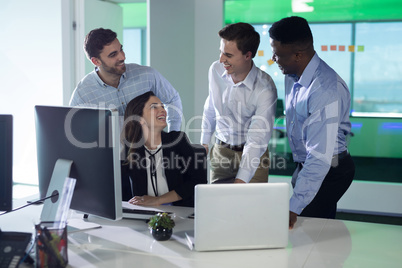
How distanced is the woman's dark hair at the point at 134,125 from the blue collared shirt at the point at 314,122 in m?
0.92

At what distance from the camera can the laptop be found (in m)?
1.91

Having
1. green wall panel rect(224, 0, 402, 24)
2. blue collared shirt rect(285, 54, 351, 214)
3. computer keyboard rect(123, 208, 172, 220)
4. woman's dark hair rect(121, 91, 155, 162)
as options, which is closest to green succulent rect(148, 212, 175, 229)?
computer keyboard rect(123, 208, 172, 220)

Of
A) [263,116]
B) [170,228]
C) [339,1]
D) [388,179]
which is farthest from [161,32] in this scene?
[170,228]

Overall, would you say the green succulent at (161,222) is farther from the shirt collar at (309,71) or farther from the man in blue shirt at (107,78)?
the man in blue shirt at (107,78)

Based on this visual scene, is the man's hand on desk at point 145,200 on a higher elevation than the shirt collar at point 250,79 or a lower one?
lower

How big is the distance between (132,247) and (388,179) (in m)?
3.86

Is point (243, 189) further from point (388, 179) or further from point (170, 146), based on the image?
point (388, 179)

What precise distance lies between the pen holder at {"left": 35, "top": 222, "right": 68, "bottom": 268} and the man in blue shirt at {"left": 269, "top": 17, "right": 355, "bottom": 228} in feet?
3.55

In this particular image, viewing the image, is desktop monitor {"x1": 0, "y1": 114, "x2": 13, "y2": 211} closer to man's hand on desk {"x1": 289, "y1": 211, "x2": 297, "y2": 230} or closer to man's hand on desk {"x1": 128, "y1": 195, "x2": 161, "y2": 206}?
man's hand on desk {"x1": 128, "y1": 195, "x2": 161, "y2": 206}

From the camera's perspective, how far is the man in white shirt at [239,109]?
2.98m

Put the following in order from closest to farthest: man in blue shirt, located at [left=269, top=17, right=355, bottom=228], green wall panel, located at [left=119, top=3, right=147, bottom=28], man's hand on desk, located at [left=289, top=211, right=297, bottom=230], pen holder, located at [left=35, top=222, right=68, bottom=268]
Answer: pen holder, located at [left=35, top=222, right=68, bottom=268] → man's hand on desk, located at [left=289, top=211, right=297, bottom=230] → man in blue shirt, located at [left=269, top=17, right=355, bottom=228] → green wall panel, located at [left=119, top=3, right=147, bottom=28]

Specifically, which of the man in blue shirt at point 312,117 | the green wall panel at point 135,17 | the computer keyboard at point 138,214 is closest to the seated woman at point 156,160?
the computer keyboard at point 138,214

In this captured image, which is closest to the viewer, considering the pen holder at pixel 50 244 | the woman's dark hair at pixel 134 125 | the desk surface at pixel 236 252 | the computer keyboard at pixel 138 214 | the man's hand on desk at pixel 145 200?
the pen holder at pixel 50 244

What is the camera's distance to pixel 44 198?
2164 millimetres
